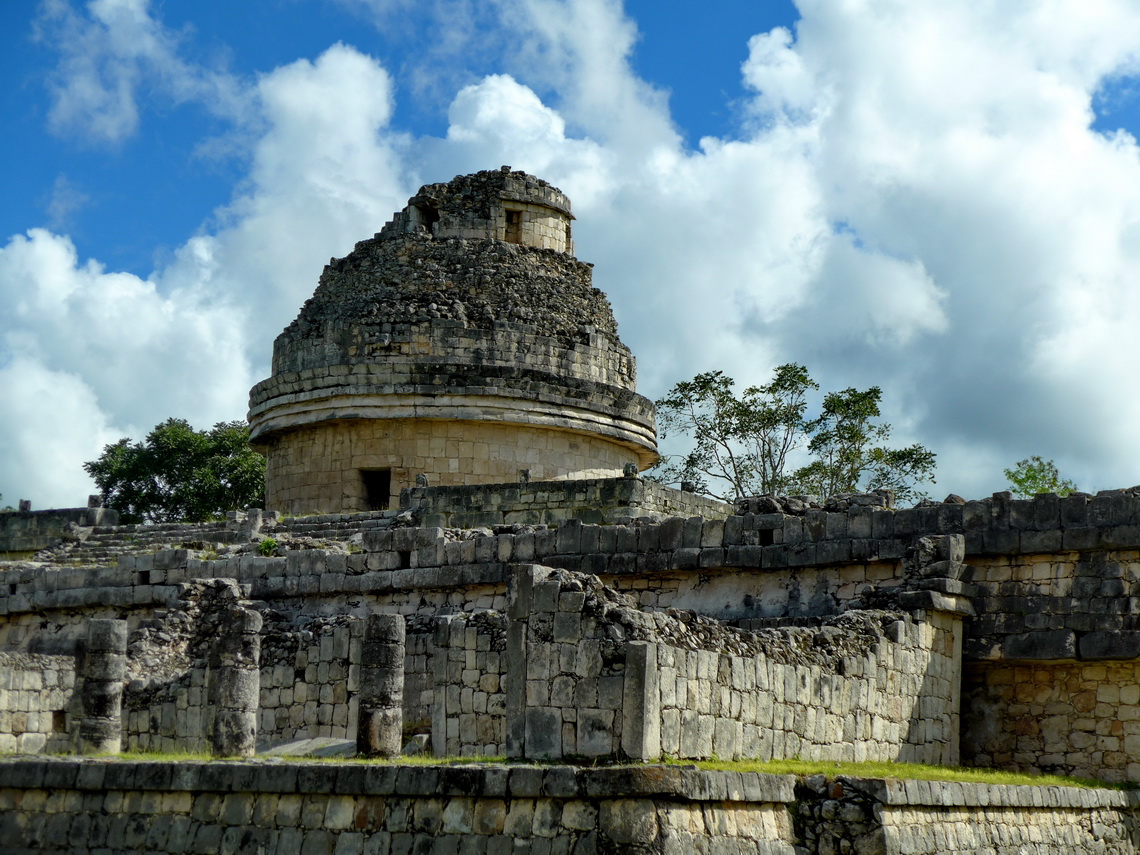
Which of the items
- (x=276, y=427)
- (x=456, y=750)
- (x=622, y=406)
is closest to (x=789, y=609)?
(x=456, y=750)

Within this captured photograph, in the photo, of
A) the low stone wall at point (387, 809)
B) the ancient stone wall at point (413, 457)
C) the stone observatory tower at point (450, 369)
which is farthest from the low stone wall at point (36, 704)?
the ancient stone wall at point (413, 457)

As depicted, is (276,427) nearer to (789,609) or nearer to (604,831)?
(789,609)

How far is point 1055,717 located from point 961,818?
12.1 feet

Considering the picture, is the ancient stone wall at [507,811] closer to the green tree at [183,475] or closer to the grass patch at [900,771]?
the grass patch at [900,771]

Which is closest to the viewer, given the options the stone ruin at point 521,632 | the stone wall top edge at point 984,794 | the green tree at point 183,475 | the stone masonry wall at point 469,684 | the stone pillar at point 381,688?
the stone ruin at point 521,632

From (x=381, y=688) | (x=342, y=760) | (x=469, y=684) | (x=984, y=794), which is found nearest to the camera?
(x=342, y=760)

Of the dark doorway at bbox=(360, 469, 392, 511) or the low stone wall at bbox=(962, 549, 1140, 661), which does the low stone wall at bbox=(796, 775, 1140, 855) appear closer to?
the low stone wall at bbox=(962, 549, 1140, 661)

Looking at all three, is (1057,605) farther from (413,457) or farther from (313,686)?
(413,457)

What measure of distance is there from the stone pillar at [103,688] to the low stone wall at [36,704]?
0.56m

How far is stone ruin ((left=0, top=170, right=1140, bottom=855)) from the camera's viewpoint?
35.9 feet

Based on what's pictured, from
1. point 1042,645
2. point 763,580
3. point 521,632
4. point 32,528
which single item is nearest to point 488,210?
point 32,528

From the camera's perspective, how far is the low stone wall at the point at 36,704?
16.3m

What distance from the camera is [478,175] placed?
90.2 ft

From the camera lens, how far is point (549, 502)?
856 inches
